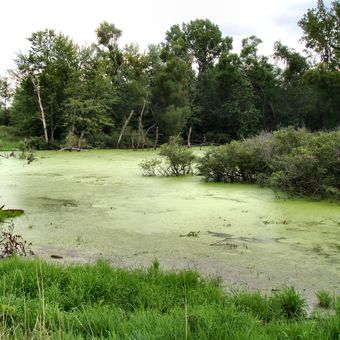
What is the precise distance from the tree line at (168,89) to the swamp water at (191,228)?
13151mm

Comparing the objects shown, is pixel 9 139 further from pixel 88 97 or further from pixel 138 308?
pixel 138 308

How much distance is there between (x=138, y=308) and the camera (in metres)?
3.06

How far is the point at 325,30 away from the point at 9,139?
17401 mm

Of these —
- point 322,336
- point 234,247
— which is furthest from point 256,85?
point 322,336

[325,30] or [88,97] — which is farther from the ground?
[325,30]

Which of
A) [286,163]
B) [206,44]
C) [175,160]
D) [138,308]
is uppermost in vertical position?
[206,44]

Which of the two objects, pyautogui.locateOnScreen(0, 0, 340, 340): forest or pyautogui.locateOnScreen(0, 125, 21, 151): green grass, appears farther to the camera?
pyautogui.locateOnScreen(0, 125, 21, 151): green grass

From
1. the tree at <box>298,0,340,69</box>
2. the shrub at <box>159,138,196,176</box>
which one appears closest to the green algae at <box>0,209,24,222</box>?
the shrub at <box>159,138,196,176</box>

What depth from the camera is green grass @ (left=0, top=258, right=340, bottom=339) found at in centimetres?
237

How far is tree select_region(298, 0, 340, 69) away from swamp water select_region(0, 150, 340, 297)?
1823cm

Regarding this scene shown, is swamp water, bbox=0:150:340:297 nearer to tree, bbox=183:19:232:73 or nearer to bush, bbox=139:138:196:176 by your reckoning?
bush, bbox=139:138:196:176

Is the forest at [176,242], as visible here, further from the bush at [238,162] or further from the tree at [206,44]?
the tree at [206,44]

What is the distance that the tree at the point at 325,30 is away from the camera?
24.6 meters

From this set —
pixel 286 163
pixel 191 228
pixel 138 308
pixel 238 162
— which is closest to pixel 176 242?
pixel 191 228
